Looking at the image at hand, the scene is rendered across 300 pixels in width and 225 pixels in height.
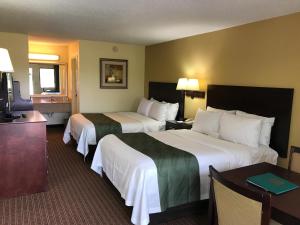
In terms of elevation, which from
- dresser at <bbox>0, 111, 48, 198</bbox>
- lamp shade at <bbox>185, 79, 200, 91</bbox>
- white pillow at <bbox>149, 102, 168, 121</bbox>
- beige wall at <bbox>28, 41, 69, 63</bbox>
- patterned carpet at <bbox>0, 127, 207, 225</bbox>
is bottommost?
patterned carpet at <bbox>0, 127, 207, 225</bbox>

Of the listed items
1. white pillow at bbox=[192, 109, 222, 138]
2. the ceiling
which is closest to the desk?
white pillow at bbox=[192, 109, 222, 138]

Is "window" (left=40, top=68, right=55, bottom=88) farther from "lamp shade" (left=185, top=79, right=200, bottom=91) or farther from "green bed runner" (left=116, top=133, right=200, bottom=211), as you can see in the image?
"green bed runner" (left=116, top=133, right=200, bottom=211)

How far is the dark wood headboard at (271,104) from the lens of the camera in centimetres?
314

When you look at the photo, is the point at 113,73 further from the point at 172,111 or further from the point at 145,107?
the point at 172,111

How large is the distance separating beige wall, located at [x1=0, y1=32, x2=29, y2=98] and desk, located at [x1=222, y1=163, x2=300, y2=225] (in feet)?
15.9

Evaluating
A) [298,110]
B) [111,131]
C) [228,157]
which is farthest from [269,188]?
[111,131]

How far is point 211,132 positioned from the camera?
144 inches

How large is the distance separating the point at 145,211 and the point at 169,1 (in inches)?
86.8

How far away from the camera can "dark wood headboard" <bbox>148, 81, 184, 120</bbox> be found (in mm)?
5090

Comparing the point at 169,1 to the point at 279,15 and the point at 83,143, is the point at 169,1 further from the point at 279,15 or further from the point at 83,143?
the point at 83,143

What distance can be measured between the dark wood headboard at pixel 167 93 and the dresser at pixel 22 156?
9.13ft

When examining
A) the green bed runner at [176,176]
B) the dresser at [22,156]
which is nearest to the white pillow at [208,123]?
the green bed runner at [176,176]

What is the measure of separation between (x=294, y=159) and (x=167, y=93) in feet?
11.4

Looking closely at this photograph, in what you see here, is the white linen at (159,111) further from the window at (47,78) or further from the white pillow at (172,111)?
the window at (47,78)
